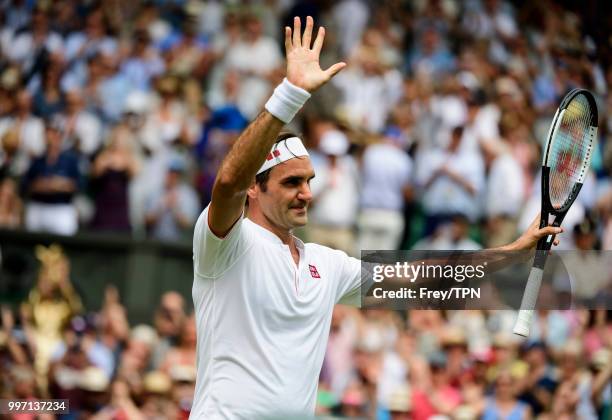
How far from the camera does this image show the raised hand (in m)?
4.87

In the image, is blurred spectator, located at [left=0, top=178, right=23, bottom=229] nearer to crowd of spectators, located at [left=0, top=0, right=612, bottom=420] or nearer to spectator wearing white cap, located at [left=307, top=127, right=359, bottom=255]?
crowd of spectators, located at [left=0, top=0, right=612, bottom=420]

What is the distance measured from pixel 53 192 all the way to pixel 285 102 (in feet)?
26.4

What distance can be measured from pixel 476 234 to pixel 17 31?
19.3 ft

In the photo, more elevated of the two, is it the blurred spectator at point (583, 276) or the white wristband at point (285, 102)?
the white wristband at point (285, 102)

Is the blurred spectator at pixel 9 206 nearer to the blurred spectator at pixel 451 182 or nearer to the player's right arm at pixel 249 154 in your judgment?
the blurred spectator at pixel 451 182

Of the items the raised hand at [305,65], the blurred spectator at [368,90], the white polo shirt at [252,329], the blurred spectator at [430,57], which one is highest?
the blurred spectator at [430,57]

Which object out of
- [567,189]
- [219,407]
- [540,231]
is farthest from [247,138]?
[567,189]

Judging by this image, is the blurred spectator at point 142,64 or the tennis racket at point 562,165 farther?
the blurred spectator at point 142,64

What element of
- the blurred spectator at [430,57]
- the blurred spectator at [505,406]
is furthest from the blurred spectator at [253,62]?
the blurred spectator at [505,406]

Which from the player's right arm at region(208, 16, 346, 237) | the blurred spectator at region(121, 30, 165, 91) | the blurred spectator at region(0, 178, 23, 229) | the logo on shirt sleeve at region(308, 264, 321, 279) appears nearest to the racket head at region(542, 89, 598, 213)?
the logo on shirt sleeve at region(308, 264, 321, 279)

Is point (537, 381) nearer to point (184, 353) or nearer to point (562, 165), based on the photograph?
point (184, 353)

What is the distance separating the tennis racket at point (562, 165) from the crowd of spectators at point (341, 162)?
3.61 metres

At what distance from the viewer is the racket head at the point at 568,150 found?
18.8 ft

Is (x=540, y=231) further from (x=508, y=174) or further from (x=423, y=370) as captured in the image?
(x=508, y=174)
